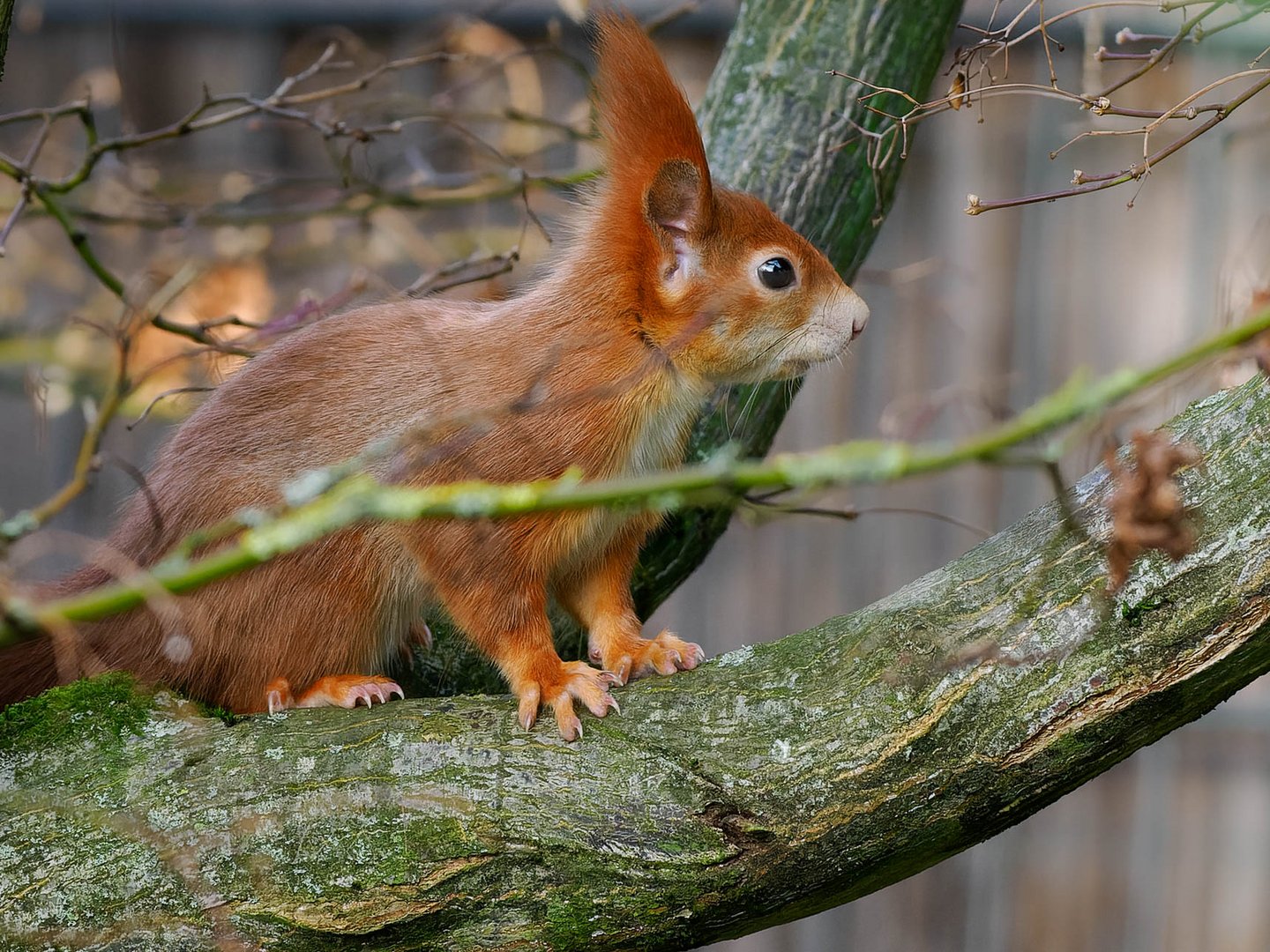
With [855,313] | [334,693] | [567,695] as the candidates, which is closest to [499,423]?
[567,695]

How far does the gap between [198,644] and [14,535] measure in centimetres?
133

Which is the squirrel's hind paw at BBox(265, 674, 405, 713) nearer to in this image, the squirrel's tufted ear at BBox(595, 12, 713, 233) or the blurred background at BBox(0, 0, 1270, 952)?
the squirrel's tufted ear at BBox(595, 12, 713, 233)

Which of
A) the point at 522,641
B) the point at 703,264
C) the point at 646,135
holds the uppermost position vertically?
the point at 646,135

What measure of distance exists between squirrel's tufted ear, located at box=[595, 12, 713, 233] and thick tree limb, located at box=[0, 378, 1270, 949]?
1006 mm

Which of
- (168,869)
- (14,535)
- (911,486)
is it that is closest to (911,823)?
(168,869)

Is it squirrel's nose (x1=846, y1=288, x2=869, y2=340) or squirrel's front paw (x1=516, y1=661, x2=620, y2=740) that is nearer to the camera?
squirrel's front paw (x1=516, y1=661, x2=620, y2=740)

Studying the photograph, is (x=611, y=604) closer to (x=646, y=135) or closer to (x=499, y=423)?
(x=499, y=423)

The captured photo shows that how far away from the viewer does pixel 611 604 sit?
9.78ft

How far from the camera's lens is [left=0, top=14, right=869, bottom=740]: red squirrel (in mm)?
2650

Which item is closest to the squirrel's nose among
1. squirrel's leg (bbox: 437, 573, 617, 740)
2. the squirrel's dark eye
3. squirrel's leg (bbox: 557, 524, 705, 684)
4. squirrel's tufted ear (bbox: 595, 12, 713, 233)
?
the squirrel's dark eye

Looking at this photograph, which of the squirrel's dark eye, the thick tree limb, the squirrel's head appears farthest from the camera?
the squirrel's dark eye

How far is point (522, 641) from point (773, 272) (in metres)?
0.96

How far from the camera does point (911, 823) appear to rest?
2.16 m

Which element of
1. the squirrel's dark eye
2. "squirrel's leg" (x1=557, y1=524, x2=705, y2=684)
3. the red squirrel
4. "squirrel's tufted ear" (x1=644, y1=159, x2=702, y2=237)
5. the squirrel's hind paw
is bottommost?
the squirrel's hind paw
